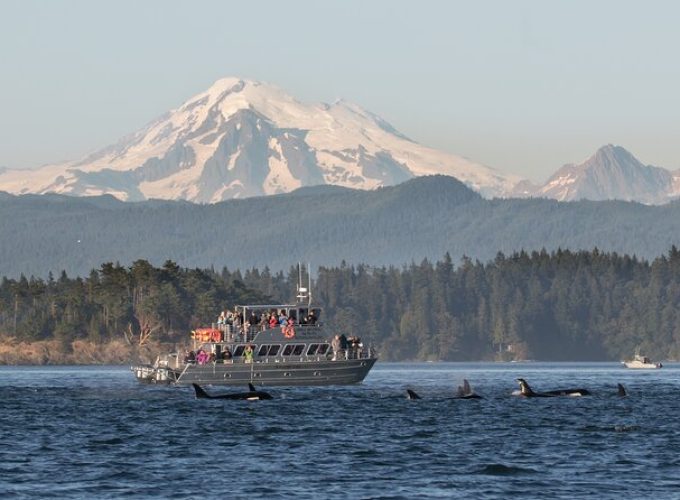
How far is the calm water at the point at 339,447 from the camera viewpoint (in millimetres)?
76125

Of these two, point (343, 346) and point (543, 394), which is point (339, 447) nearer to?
point (543, 394)

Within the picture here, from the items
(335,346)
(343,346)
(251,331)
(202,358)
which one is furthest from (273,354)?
(343,346)

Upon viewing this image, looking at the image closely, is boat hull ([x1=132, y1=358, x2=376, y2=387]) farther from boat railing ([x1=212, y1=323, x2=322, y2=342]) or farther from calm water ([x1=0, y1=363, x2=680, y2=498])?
calm water ([x1=0, y1=363, x2=680, y2=498])

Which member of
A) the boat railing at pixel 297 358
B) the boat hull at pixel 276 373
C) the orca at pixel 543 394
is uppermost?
the boat railing at pixel 297 358

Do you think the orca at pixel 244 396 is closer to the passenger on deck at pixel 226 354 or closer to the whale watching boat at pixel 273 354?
the whale watching boat at pixel 273 354

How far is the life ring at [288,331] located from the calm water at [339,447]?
11.3 metres

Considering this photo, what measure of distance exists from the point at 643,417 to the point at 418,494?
47785 mm

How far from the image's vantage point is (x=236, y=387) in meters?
160

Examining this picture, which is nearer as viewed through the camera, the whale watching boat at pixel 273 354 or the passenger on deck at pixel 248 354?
the passenger on deck at pixel 248 354

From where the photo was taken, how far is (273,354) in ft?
516

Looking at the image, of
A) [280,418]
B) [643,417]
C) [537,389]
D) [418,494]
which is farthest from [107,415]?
[537,389]

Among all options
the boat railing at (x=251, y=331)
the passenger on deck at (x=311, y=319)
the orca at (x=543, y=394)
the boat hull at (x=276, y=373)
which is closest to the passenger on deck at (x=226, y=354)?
the boat hull at (x=276, y=373)

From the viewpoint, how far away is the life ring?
155750 millimetres

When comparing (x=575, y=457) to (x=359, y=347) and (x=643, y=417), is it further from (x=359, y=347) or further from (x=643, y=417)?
(x=359, y=347)
